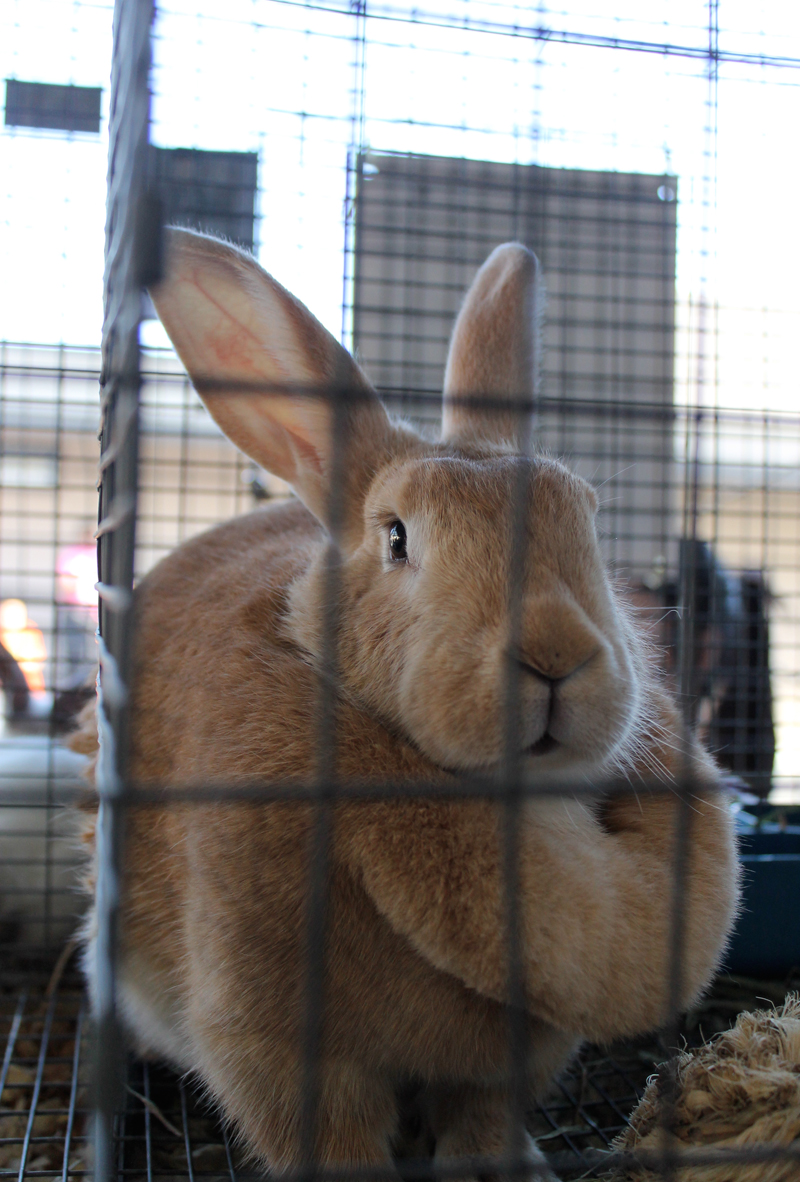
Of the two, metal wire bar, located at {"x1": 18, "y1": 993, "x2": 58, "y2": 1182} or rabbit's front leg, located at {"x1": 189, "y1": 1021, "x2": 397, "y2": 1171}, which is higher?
rabbit's front leg, located at {"x1": 189, "y1": 1021, "x2": 397, "y2": 1171}

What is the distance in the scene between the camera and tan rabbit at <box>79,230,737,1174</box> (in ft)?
3.06

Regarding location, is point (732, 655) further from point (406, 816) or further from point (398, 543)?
point (406, 816)

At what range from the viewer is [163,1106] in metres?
1.48

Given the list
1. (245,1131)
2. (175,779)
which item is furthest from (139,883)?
(245,1131)

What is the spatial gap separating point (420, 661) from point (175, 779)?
17.9 inches

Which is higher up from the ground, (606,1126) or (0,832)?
(0,832)

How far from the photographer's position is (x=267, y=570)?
152cm

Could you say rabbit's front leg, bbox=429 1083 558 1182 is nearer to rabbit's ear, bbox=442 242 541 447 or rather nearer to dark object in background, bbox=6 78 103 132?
rabbit's ear, bbox=442 242 541 447

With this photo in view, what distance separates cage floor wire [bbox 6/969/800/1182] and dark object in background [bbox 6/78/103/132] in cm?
182

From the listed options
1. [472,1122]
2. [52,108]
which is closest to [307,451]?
[472,1122]

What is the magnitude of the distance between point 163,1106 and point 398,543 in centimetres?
104

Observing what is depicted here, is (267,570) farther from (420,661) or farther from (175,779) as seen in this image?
(420,661)

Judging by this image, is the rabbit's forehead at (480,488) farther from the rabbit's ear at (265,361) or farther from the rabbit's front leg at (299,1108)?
the rabbit's front leg at (299,1108)

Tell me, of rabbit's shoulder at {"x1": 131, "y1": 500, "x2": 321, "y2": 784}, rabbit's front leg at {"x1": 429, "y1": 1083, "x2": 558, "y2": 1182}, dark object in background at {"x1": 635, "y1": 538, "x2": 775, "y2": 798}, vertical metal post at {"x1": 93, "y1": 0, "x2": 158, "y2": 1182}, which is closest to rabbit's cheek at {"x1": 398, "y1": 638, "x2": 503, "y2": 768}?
rabbit's shoulder at {"x1": 131, "y1": 500, "x2": 321, "y2": 784}
